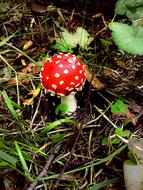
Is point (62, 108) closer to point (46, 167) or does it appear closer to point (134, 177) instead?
point (46, 167)

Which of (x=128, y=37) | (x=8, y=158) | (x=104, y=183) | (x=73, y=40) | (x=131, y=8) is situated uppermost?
(x=131, y=8)

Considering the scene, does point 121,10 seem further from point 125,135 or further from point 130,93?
point 125,135

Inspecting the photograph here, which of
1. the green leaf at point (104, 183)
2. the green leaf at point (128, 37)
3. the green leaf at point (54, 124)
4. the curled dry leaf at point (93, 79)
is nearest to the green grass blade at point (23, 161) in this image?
the green leaf at point (54, 124)

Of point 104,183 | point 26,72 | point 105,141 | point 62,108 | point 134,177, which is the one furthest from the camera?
point 26,72

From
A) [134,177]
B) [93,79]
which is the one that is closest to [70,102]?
[93,79]

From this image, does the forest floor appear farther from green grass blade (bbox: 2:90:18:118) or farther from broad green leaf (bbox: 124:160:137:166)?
broad green leaf (bbox: 124:160:137:166)

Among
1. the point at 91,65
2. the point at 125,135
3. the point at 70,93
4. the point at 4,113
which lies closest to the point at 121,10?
the point at 91,65
